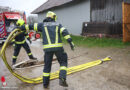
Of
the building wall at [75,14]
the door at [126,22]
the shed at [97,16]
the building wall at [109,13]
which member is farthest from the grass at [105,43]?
the building wall at [75,14]

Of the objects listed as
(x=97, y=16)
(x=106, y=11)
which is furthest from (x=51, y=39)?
(x=97, y=16)

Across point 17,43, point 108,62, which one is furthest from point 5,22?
point 108,62

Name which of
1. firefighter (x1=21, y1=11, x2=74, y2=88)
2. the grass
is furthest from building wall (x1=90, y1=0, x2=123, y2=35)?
firefighter (x1=21, y1=11, x2=74, y2=88)

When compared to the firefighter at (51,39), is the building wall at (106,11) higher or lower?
higher

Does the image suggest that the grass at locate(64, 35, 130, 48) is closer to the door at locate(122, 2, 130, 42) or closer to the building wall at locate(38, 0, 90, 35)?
the door at locate(122, 2, 130, 42)

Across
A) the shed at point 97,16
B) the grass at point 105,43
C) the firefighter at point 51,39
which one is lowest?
the grass at point 105,43

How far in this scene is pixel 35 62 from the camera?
5.07 m

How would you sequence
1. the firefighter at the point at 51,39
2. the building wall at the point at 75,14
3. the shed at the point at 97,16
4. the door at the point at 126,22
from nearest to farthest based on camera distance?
1. the firefighter at the point at 51,39
2. the door at the point at 126,22
3. the shed at the point at 97,16
4. the building wall at the point at 75,14

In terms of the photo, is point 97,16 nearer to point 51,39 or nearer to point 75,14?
point 75,14

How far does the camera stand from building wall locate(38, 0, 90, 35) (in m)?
12.5

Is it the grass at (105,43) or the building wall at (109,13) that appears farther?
the building wall at (109,13)

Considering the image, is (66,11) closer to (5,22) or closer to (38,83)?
(5,22)

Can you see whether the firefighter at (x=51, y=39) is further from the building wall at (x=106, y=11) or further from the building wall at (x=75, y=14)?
the building wall at (x=75, y=14)

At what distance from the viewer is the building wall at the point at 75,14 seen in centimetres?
1248
